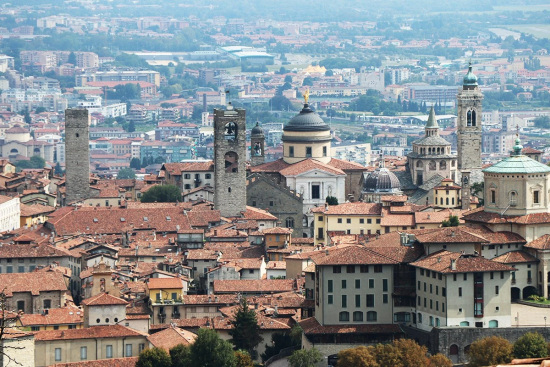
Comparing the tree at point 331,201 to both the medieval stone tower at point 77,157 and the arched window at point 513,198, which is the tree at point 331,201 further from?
the arched window at point 513,198

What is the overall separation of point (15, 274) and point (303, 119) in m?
28.3

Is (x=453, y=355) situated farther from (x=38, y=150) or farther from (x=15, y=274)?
(x=38, y=150)

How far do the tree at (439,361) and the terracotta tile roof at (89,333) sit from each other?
29.5ft

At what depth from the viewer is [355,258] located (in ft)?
176

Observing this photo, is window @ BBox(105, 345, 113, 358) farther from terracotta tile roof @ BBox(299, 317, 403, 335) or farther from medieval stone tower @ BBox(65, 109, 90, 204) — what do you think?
medieval stone tower @ BBox(65, 109, 90, 204)

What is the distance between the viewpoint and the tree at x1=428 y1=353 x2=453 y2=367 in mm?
48550

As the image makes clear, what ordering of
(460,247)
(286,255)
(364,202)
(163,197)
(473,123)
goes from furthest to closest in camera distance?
1. (473,123)
2. (163,197)
3. (364,202)
4. (286,255)
5. (460,247)

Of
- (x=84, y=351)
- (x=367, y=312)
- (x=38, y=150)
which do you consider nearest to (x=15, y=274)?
(x=84, y=351)

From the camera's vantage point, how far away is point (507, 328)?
168 ft

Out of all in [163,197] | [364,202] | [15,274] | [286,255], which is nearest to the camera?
[15,274]

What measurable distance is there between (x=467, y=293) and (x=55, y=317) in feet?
39.3

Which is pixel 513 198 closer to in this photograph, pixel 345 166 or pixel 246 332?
pixel 246 332

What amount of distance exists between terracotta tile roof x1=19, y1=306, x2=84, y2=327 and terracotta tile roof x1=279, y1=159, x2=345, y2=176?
26.8 m

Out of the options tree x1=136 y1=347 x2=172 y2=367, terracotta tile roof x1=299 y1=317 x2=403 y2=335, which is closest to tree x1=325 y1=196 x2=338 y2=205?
terracotta tile roof x1=299 y1=317 x2=403 y2=335
